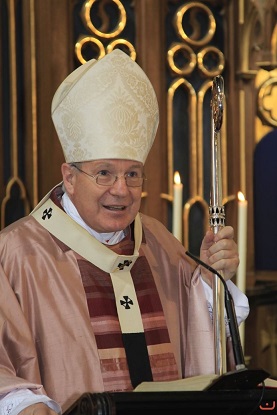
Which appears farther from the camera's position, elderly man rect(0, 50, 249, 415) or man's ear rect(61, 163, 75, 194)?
Answer: man's ear rect(61, 163, 75, 194)

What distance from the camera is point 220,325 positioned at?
313 cm

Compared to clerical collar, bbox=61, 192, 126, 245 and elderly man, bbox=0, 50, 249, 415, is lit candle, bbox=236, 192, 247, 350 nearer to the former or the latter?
elderly man, bbox=0, 50, 249, 415

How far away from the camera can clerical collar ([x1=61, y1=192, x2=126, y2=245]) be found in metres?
3.63

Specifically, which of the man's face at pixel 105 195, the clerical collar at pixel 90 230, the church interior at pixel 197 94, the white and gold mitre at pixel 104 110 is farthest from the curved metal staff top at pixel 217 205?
the church interior at pixel 197 94

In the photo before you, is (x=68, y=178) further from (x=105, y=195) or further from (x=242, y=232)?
(x=242, y=232)

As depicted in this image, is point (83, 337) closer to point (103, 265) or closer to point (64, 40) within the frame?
point (103, 265)

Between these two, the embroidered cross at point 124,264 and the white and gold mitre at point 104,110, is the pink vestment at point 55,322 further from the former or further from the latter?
the white and gold mitre at point 104,110

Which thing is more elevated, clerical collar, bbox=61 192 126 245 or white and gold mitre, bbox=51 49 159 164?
white and gold mitre, bbox=51 49 159 164

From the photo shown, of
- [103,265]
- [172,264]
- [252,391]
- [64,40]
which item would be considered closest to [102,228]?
[103,265]

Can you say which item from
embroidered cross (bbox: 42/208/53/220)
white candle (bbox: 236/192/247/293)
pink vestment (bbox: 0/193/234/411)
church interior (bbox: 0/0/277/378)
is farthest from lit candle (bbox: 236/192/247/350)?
church interior (bbox: 0/0/277/378)

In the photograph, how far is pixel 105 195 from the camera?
3.46 m

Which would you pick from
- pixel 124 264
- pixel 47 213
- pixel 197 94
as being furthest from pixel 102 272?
pixel 197 94

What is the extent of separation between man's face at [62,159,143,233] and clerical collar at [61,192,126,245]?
2.1 inches

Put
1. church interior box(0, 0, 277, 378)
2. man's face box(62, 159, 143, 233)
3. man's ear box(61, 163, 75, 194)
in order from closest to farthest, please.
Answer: man's face box(62, 159, 143, 233) < man's ear box(61, 163, 75, 194) < church interior box(0, 0, 277, 378)
